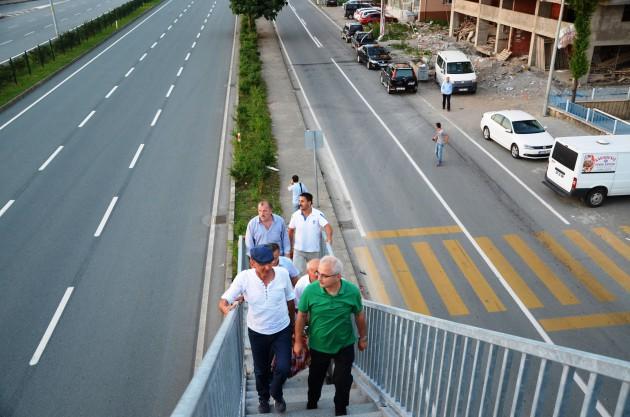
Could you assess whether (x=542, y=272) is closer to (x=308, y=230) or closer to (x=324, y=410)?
(x=308, y=230)

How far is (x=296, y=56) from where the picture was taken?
36719mm

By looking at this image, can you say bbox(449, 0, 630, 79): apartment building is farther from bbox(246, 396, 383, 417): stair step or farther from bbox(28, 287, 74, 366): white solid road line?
bbox(246, 396, 383, 417): stair step

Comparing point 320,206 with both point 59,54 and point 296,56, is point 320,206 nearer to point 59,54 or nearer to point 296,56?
point 296,56

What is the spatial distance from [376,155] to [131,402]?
12.9 m

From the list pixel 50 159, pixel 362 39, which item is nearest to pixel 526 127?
pixel 50 159

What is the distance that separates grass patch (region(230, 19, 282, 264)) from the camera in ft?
50.5

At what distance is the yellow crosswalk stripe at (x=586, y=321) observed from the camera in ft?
33.7

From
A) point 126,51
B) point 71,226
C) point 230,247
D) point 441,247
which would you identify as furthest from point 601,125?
point 126,51

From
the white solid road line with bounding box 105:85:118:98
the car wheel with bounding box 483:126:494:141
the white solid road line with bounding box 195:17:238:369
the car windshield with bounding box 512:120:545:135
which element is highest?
the car windshield with bounding box 512:120:545:135

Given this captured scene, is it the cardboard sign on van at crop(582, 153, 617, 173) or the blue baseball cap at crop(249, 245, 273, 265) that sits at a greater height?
the blue baseball cap at crop(249, 245, 273, 265)

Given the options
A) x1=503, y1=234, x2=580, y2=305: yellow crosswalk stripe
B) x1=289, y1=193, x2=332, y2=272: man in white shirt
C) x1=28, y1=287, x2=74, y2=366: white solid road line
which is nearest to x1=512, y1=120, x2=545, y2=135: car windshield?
x1=503, y1=234, x2=580, y2=305: yellow crosswalk stripe

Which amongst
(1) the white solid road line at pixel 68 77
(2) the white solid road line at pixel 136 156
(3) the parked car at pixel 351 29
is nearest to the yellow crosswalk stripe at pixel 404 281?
(2) the white solid road line at pixel 136 156

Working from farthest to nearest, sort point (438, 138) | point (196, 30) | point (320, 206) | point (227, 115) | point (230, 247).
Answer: point (196, 30)
point (227, 115)
point (438, 138)
point (320, 206)
point (230, 247)

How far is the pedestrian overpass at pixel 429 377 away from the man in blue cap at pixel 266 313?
220 millimetres
